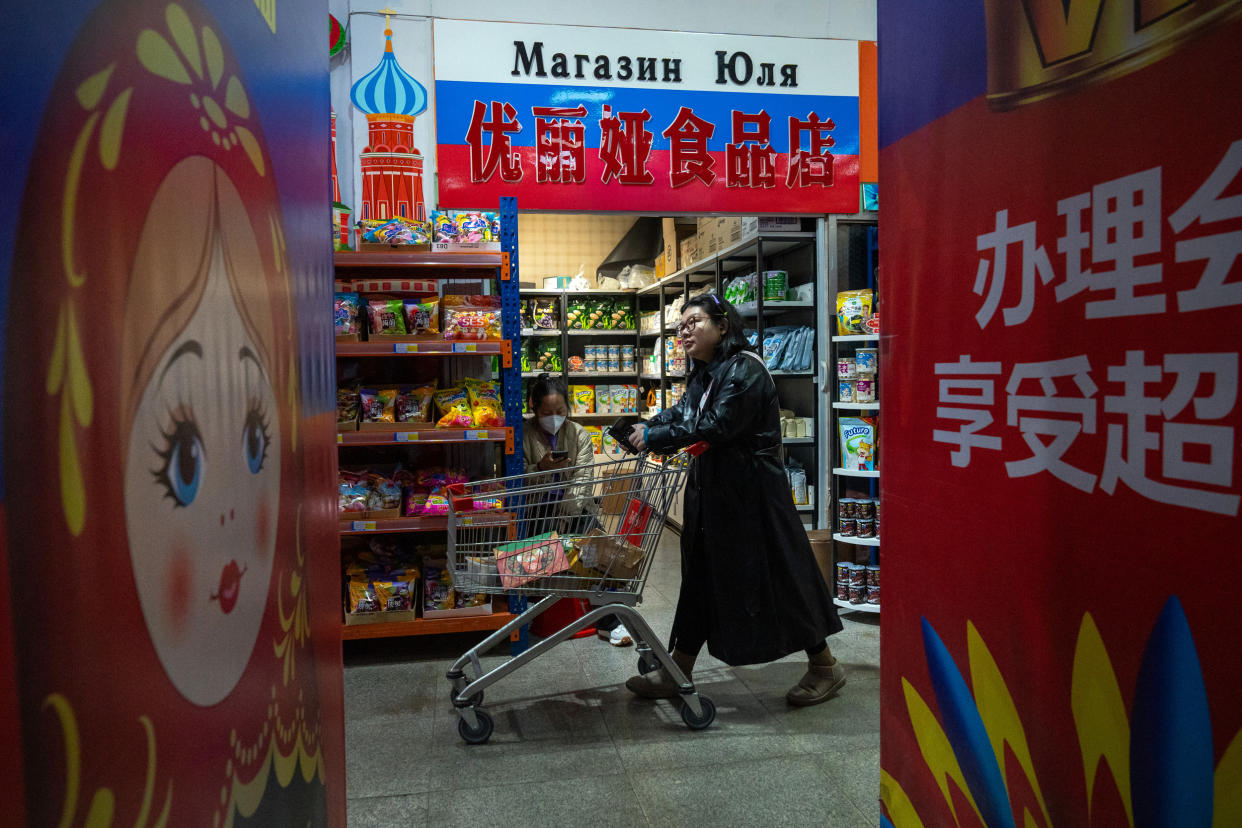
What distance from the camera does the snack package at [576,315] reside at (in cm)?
738

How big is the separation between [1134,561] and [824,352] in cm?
418

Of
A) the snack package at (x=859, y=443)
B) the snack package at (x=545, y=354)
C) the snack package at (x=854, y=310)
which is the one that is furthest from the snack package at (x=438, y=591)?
the snack package at (x=545, y=354)

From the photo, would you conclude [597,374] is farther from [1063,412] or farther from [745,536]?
[1063,412]

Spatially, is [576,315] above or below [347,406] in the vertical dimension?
above

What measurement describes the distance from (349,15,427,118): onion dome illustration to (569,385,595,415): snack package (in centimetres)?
340

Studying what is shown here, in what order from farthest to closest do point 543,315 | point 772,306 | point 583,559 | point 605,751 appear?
point 543,315, point 772,306, point 583,559, point 605,751

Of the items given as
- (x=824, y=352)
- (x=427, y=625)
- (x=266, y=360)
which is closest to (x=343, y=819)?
(x=266, y=360)

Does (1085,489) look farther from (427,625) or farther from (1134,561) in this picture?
(427,625)

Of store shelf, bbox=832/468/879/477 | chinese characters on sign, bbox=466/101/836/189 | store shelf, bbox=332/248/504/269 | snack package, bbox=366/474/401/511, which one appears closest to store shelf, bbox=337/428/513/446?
snack package, bbox=366/474/401/511

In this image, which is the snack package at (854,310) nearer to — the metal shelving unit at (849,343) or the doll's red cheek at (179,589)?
the metal shelving unit at (849,343)

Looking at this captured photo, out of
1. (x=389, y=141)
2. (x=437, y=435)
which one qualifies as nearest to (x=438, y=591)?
(x=437, y=435)

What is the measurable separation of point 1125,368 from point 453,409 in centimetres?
355

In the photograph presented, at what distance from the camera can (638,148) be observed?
4.75m

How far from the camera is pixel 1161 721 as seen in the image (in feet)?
2.75
